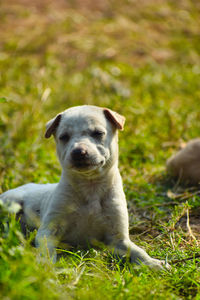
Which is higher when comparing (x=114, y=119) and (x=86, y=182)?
(x=114, y=119)

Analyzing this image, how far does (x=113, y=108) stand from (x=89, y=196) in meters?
3.94

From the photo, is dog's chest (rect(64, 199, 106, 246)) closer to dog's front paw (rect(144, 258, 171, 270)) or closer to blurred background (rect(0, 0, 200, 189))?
dog's front paw (rect(144, 258, 171, 270))

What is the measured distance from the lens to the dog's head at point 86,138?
3.12 metres

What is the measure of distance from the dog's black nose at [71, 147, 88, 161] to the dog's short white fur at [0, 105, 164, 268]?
118 millimetres

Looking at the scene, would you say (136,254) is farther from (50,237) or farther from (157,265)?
(50,237)

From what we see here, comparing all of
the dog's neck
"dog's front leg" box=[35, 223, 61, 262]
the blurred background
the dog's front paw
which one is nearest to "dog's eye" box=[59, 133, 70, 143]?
the dog's neck

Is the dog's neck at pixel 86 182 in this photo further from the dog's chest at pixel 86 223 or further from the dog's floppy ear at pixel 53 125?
the dog's floppy ear at pixel 53 125

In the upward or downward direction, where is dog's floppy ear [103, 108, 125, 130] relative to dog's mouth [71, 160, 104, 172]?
upward

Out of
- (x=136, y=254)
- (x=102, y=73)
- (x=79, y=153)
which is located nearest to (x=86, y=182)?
(x=79, y=153)

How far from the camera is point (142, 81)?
9.22 m

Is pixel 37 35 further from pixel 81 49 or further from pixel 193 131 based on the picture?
pixel 193 131

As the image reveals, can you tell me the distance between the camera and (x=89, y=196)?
347 centimetres

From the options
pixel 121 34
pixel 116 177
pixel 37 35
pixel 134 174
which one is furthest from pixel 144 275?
pixel 121 34

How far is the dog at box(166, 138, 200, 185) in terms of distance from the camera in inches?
207
